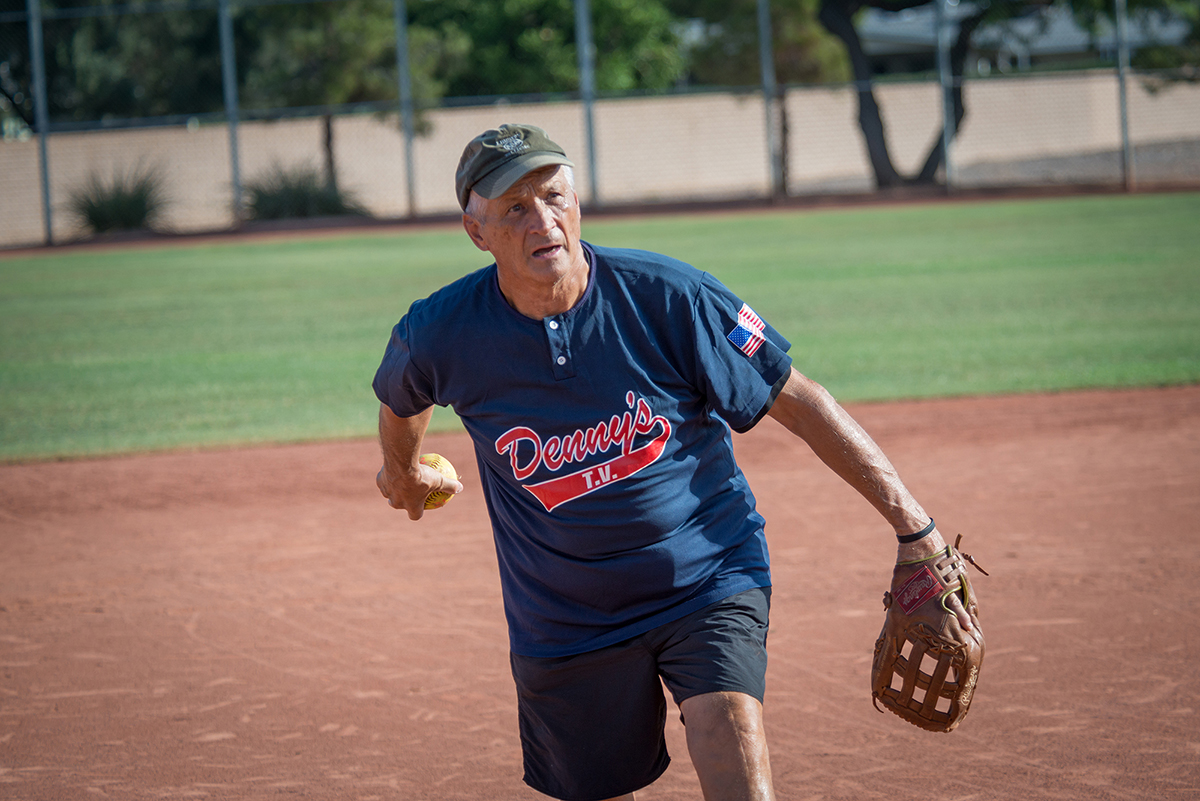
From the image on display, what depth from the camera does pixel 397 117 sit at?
111 ft

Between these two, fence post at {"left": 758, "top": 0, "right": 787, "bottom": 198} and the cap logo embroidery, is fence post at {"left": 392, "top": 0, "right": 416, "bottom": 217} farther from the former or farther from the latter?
the cap logo embroidery

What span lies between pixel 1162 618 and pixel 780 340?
298cm

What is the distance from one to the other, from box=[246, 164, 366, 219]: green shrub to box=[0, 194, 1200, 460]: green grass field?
22.8 ft

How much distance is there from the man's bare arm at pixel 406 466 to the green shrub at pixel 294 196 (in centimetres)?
3022

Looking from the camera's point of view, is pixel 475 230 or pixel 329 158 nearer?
pixel 475 230

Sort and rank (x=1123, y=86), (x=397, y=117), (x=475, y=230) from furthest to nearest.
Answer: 1. (x=397, y=117)
2. (x=1123, y=86)
3. (x=475, y=230)

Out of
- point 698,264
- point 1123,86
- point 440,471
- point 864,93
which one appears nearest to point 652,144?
point 864,93

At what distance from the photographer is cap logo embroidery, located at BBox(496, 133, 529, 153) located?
269 centimetres

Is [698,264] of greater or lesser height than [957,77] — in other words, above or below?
below

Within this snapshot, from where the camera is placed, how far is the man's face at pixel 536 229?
2.71 meters

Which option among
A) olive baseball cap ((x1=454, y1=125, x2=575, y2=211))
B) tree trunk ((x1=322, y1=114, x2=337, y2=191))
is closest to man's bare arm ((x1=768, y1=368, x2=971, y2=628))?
olive baseball cap ((x1=454, y1=125, x2=575, y2=211))

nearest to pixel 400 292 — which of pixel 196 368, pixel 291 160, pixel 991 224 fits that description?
pixel 196 368

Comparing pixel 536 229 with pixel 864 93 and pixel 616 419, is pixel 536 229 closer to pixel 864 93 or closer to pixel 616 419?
pixel 616 419

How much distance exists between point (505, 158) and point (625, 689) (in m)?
1.24
